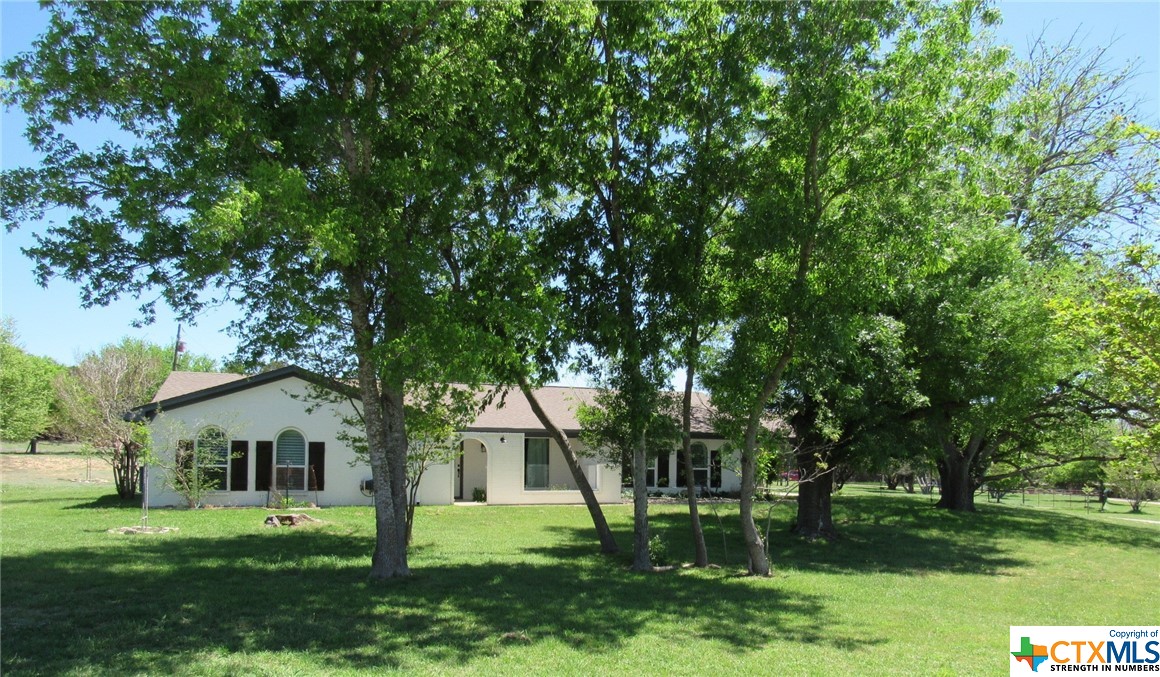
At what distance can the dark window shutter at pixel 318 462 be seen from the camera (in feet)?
78.1

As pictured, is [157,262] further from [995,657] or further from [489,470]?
[489,470]

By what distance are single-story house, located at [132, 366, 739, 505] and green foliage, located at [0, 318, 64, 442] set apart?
18.9 meters

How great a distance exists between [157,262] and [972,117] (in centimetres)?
1129

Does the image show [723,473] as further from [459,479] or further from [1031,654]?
[1031,654]

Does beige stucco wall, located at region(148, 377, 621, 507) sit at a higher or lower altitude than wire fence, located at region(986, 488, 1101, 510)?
higher

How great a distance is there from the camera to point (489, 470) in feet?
86.0

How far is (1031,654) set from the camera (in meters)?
8.12

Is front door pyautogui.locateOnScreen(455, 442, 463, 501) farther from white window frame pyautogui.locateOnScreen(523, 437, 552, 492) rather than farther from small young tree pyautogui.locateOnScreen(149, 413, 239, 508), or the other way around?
small young tree pyautogui.locateOnScreen(149, 413, 239, 508)

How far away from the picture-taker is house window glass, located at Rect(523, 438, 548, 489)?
27.7m

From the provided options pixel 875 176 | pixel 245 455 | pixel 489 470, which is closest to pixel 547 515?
pixel 489 470

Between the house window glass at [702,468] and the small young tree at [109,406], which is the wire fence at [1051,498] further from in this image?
the small young tree at [109,406]

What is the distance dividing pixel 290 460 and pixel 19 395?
2816cm

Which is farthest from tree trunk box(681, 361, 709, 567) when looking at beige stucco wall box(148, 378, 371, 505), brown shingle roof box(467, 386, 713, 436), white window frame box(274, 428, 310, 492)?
white window frame box(274, 428, 310, 492)

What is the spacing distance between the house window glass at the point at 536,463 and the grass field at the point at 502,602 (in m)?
6.99
